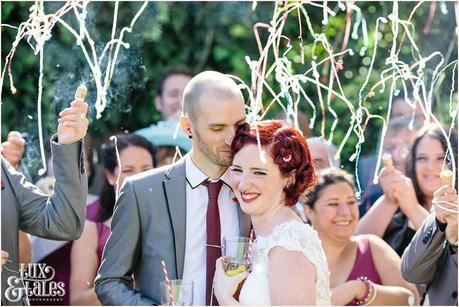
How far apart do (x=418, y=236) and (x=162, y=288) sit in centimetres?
141

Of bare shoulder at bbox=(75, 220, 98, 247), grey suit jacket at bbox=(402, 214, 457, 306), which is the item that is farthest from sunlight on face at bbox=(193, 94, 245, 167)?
bare shoulder at bbox=(75, 220, 98, 247)

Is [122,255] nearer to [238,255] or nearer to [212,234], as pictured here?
[212,234]

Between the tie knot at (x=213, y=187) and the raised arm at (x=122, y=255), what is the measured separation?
1.02 feet

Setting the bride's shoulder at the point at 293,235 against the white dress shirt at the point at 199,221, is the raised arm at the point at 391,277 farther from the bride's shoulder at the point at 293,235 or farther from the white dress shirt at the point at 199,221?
the bride's shoulder at the point at 293,235

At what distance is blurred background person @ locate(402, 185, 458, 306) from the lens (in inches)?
189

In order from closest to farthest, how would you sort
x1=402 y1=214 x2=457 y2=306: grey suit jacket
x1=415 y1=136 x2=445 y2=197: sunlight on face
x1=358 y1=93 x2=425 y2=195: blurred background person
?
x1=402 y1=214 x2=457 y2=306: grey suit jacket, x1=415 y1=136 x2=445 y2=197: sunlight on face, x1=358 y1=93 x2=425 y2=195: blurred background person

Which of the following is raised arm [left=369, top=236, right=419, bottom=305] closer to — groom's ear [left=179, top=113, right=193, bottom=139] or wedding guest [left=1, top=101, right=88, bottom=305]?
groom's ear [left=179, top=113, right=193, bottom=139]

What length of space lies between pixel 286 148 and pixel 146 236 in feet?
2.35

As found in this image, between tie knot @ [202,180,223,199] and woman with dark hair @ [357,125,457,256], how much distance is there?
5.57 feet

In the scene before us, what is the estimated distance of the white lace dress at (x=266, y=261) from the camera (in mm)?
4223

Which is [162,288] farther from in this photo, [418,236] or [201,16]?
[201,16]

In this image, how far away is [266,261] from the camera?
425 centimetres

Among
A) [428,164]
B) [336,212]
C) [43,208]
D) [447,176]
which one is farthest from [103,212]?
[447,176]

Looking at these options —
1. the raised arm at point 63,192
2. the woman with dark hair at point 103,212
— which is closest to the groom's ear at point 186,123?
the raised arm at point 63,192
